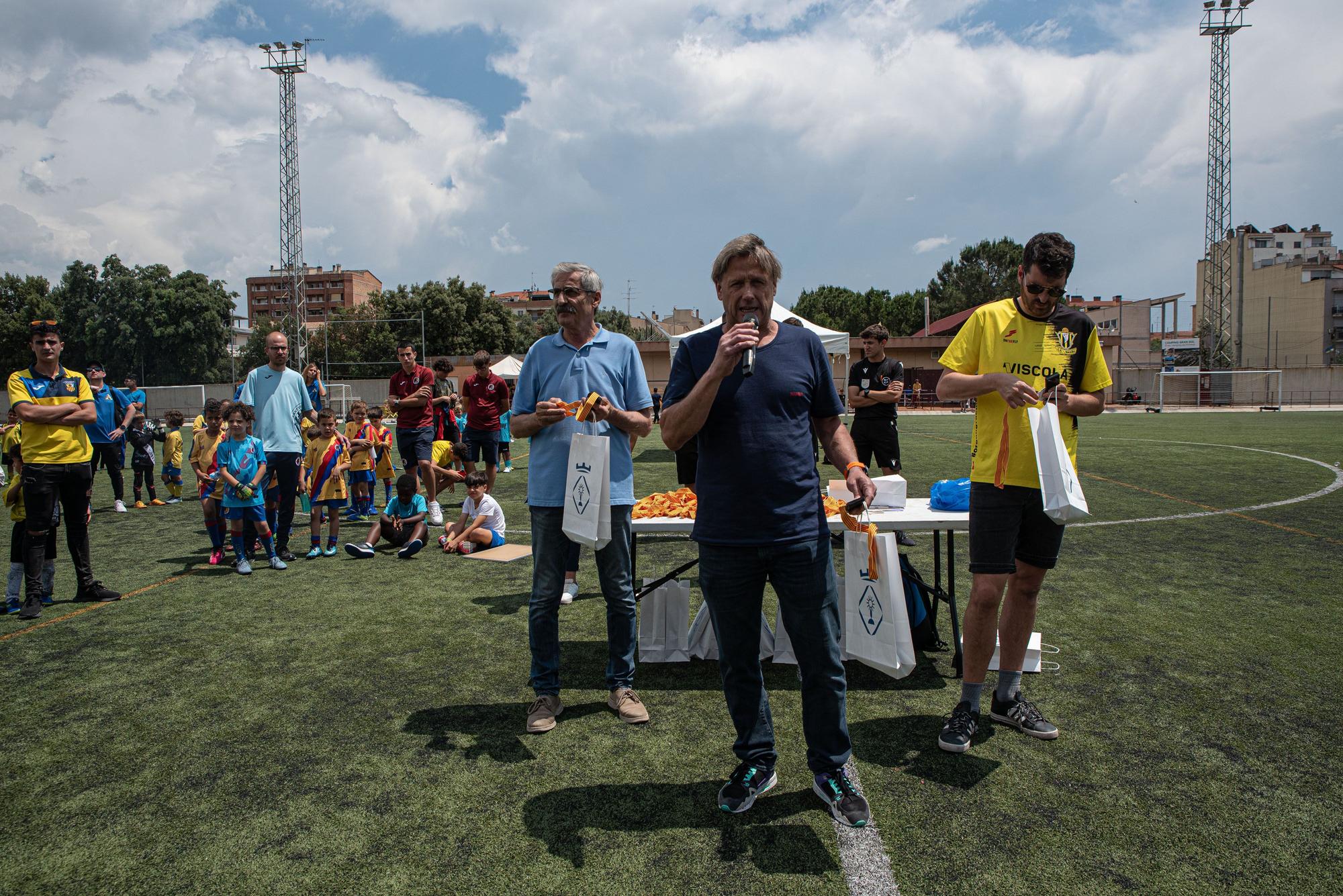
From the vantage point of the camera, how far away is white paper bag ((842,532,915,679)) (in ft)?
10.0

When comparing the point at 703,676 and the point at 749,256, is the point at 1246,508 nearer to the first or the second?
the point at 703,676

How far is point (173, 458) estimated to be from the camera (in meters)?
12.2

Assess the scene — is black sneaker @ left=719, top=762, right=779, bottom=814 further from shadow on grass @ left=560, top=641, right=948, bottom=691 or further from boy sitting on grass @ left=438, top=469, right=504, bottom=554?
boy sitting on grass @ left=438, top=469, right=504, bottom=554

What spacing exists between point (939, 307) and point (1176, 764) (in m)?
83.3

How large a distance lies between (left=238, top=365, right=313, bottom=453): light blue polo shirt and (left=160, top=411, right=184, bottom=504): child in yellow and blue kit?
5.73 metres

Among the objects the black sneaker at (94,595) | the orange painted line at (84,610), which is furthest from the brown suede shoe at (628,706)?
the black sneaker at (94,595)

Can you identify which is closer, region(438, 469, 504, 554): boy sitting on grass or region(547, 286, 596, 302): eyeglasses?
region(547, 286, 596, 302): eyeglasses

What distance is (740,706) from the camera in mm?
2891

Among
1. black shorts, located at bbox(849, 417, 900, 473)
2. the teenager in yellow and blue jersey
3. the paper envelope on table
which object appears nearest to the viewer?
the paper envelope on table

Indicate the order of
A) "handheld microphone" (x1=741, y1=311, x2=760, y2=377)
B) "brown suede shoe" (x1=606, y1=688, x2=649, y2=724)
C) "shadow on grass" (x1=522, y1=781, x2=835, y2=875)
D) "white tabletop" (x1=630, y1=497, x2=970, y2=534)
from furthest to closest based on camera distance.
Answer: "white tabletop" (x1=630, y1=497, x2=970, y2=534) → "brown suede shoe" (x1=606, y1=688, x2=649, y2=724) → "shadow on grass" (x1=522, y1=781, x2=835, y2=875) → "handheld microphone" (x1=741, y1=311, x2=760, y2=377)

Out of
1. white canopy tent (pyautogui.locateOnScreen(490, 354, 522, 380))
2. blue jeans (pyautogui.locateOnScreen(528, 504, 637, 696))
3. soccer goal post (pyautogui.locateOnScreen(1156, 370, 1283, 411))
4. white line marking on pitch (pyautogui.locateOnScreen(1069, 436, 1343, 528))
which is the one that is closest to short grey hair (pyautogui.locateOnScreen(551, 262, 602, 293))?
blue jeans (pyautogui.locateOnScreen(528, 504, 637, 696))

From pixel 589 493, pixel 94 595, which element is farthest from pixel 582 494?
pixel 94 595

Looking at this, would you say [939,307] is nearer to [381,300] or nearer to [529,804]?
[381,300]

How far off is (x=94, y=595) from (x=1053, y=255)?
23.2ft
